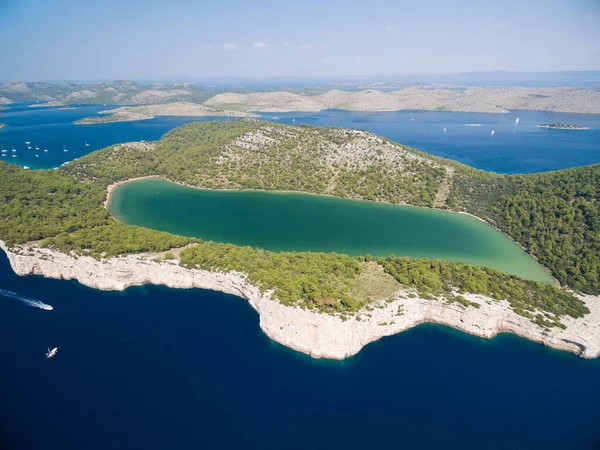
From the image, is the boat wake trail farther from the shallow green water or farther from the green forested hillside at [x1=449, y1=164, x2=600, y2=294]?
the green forested hillside at [x1=449, y1=164, x2=600, y2=294]

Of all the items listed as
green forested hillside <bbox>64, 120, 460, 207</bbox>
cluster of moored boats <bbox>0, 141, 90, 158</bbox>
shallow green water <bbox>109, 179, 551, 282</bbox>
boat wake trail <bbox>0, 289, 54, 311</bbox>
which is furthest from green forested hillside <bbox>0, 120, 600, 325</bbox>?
cluster of moored boats <bbox>0, 141, 90, 158</bbox>

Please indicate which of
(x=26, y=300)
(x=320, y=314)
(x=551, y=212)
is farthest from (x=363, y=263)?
(x=26, y=300)

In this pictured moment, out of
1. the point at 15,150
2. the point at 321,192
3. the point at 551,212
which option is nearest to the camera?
the point at 551,212

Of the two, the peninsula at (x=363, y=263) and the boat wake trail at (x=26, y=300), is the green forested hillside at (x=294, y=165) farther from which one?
the boat wake trail at (x=26, y=300)

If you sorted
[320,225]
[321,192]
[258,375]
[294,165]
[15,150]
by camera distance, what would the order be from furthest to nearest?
[15,150], [294,165], [321,192], [320,225], [258,375]

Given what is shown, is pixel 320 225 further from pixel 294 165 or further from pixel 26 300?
pixel 26 300

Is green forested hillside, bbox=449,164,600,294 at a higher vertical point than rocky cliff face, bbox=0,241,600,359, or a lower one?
higher

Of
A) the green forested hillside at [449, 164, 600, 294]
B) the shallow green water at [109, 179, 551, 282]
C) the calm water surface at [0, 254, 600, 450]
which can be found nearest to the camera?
the calm water surface at [0, 254, 600, 450]

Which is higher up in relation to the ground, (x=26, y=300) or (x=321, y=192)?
(x=321, y=192)
